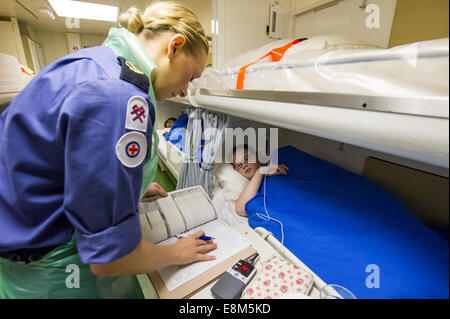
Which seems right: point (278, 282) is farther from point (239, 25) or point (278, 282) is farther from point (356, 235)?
point (239, 25)

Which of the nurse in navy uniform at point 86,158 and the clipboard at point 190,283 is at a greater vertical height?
the nurse in navy uniform at point 86,158

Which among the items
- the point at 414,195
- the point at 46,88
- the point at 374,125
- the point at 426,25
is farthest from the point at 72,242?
the point at 426,25

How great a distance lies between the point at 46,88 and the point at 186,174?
1.24 m

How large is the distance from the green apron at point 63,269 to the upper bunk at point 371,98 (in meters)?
0.46

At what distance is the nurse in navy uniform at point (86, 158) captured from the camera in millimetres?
382

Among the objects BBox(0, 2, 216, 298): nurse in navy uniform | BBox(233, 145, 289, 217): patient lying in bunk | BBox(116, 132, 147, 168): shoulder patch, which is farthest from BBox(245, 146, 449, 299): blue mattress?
BBox(116, 132, 147, 168): shoulder patch

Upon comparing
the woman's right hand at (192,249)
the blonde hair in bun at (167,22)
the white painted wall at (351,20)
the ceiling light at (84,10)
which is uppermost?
the ceiling light at (84,10)

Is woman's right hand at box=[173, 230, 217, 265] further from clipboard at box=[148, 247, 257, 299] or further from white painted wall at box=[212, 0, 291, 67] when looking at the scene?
white painted wall at box=[212, 0, 291, 67]

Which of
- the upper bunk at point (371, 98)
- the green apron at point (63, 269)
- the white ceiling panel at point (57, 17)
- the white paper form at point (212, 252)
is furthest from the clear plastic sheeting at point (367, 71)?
the white ceiling panel at point (57, 17)

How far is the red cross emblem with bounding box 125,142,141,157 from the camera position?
0.41m

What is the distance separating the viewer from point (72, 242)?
20.9 inches

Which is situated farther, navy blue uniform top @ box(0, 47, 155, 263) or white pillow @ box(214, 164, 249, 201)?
white pillow @ box(214, 164, 249, 201)

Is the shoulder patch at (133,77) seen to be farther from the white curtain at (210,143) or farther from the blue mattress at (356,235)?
the white curtain at (210,143)

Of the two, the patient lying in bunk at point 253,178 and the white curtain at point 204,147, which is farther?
the white curtain at point 204,147
